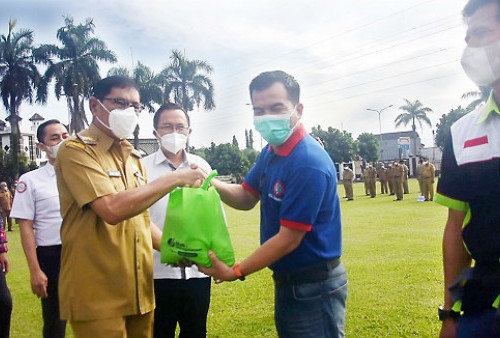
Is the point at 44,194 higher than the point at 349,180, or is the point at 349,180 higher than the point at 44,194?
the point at 44,194

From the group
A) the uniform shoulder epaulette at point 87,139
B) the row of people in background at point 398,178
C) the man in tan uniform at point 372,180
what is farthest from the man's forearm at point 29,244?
the man in tan uniform at point 372,180

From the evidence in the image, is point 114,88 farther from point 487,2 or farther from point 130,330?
point 487,2

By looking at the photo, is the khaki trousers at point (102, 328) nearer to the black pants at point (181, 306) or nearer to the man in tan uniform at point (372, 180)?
the black pants at point (181, 306)

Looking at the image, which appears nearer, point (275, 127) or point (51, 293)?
point (275, 127)

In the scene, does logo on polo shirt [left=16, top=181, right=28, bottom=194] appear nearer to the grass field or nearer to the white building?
the grass field

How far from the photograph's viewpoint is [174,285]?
3629 mm

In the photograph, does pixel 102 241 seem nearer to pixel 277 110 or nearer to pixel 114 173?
pixel 114 173

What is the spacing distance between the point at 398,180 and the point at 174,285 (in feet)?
66.8

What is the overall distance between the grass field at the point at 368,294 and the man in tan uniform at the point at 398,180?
1086cm

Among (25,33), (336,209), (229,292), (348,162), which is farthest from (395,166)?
(348,162)

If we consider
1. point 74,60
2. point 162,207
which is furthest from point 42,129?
point 74,60

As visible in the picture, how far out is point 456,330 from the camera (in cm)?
229

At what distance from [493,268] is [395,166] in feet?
73.7

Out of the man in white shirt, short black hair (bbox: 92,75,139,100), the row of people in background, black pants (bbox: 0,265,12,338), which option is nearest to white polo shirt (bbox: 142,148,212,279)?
short black hair (bbox: 92,75,139,100)
